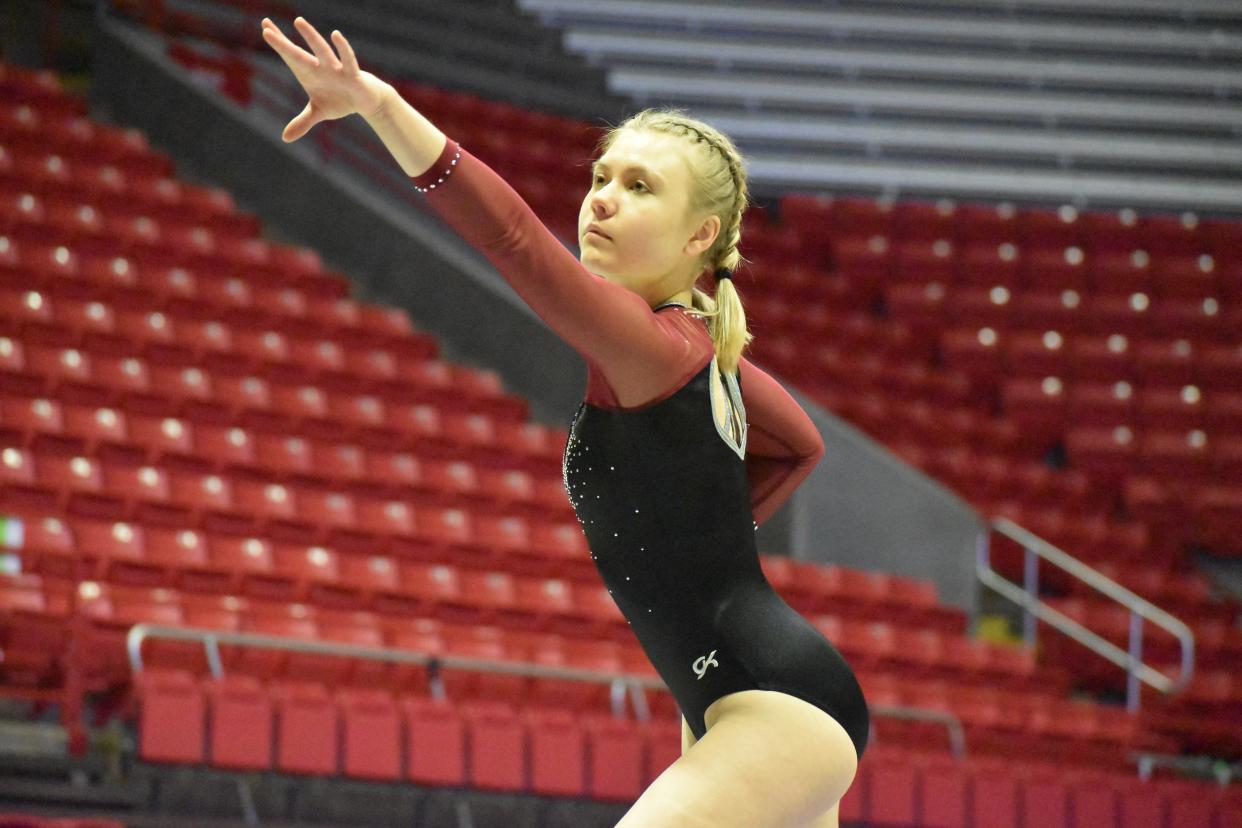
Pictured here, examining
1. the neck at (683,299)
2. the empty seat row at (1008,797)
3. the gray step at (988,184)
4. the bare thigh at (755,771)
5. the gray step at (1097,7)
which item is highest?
the gray step at (1097,7)

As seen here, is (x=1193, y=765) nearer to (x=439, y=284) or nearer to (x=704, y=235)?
(x=439, y=284)

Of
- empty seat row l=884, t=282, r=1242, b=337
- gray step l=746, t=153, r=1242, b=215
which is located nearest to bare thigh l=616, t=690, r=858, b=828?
empty seat row l=884, t=282, r=1242, b=337

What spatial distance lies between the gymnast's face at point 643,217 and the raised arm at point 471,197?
234 millimetres

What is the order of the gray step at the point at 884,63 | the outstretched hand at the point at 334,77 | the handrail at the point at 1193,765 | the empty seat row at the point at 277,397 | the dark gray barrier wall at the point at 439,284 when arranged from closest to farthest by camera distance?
the outstretched hand at the point at 334,77 < the empty seat row at the point at 277,397 < the handrail at the point at 1193,765 < the dark gray barrier wall at the point at 439,284 < the gray step at the point at 884,63

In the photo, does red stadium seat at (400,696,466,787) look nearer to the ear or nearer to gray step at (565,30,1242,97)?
the ear

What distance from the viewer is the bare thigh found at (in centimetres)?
201

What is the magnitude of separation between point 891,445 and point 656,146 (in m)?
9.76

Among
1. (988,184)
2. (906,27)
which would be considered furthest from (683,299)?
(906,27)

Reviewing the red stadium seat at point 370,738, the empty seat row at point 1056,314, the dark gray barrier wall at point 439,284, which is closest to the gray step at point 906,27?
the empty seat row at point 1056,314

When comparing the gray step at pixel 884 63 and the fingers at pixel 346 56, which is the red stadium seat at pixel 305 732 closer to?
the fingers at pixel 346 56

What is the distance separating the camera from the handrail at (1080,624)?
389 inches

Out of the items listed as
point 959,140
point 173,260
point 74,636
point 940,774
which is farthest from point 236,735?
point 959,140

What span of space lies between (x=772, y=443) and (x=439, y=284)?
9.66 meters

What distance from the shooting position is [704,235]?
93.4 inches
